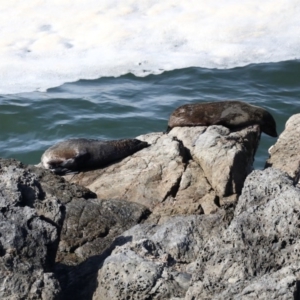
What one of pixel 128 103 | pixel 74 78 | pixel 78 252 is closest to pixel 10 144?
pixel 128 103

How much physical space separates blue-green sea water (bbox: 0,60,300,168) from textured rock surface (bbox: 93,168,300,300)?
531 cm

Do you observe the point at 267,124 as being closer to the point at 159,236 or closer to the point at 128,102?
the point at 128,102

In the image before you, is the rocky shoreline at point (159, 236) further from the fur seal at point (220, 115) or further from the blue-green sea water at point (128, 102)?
the blue-green sea water at point (128, 102)

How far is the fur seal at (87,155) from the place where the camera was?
7941 mm

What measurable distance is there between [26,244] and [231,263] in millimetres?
1199

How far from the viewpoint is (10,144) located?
10.6m

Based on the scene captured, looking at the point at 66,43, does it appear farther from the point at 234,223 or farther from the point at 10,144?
the point at 234,223

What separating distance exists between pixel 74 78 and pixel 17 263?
31.2ft

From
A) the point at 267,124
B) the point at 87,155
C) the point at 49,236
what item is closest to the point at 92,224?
the point at 49,236

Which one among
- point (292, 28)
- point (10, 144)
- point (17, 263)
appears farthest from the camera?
point (292, 28)

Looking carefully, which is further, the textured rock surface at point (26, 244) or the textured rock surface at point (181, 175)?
the textured rock surface at point (181, 175)

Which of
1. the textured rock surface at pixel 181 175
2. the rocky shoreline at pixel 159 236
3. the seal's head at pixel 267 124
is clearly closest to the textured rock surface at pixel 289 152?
the textured rock surface at pixel 181 175

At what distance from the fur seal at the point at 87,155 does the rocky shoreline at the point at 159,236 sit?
2.84 feet

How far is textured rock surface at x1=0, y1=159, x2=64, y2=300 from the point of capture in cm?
420
